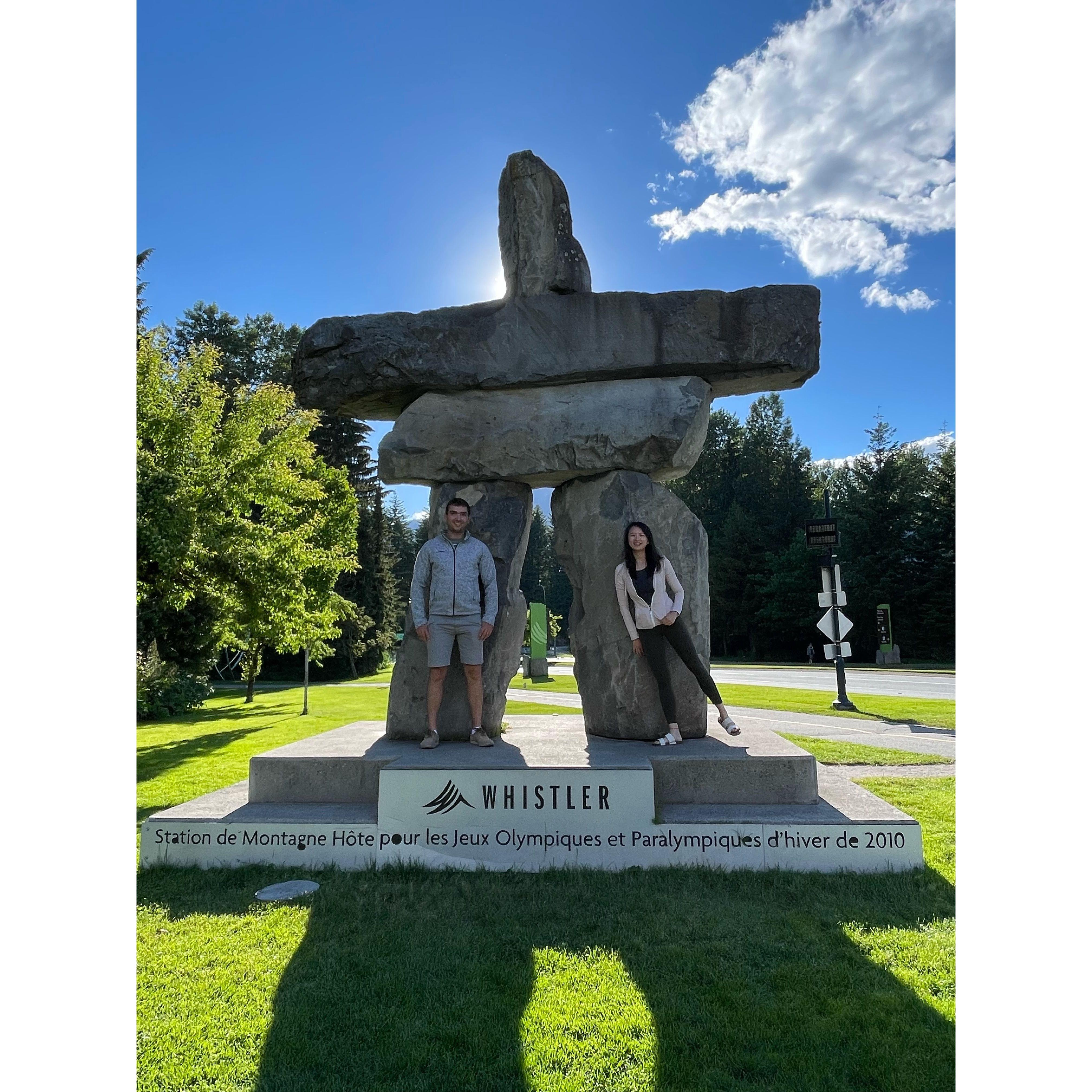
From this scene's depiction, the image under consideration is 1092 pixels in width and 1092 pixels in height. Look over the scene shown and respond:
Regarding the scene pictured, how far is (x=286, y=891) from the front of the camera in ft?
12.8

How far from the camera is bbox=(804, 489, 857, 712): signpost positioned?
1213 centimetres

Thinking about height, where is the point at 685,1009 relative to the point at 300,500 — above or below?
below

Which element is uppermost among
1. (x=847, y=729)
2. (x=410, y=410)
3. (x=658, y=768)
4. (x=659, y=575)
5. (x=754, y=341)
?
(x=754, y=341)

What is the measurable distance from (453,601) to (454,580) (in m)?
0.15

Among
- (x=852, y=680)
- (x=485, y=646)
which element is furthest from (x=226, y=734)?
(x=852, y=680)

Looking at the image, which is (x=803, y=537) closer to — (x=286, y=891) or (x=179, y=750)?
(x=179, y=750)

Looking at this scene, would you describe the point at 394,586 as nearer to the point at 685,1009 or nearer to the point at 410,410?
the point at 410,410

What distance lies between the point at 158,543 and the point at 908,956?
26.3ft

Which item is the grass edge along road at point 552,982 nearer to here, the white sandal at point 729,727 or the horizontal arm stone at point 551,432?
the white sandal at point 729,727

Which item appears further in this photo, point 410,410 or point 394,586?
point 394,586

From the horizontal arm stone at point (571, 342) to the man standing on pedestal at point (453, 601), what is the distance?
3.95ft

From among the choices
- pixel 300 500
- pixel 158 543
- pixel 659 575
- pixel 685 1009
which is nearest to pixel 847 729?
pixel 659 575

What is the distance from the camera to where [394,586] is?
98.6 ft
